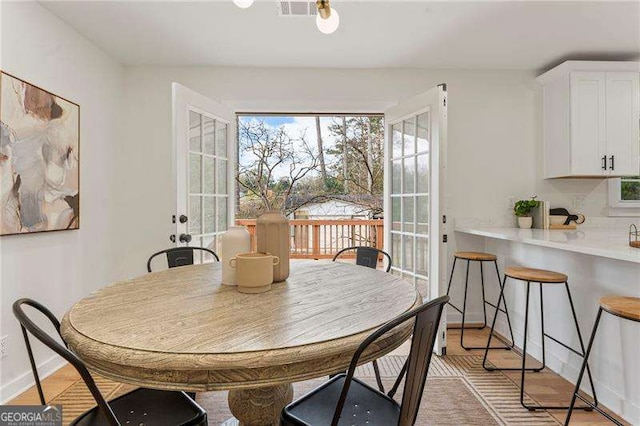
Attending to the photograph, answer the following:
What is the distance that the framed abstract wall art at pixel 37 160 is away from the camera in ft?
6.54

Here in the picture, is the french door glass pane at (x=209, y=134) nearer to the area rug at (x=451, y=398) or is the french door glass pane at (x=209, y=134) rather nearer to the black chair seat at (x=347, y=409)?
the area rug at (x=451, y=398)

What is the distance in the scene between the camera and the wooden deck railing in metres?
5.76

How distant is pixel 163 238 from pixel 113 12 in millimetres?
1805

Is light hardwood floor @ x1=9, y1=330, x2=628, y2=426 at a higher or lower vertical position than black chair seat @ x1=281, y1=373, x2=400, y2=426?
lower

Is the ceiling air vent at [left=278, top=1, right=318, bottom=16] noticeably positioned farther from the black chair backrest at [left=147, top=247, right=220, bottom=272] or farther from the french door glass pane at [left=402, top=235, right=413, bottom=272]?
the french door glass pane at [left=402, top=235, right=413, bottom=272]

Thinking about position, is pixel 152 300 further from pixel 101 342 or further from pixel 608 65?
pixel 608 65

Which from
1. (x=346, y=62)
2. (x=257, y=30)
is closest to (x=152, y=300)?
(x=257, y=30)

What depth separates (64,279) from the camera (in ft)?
8.15

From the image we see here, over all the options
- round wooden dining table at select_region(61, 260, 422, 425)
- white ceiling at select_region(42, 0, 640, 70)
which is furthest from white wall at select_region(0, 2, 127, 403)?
round wooden dining table at select_region(61, 260, 422, 425)

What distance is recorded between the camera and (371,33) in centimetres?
260

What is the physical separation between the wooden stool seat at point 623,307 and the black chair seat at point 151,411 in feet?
5.36

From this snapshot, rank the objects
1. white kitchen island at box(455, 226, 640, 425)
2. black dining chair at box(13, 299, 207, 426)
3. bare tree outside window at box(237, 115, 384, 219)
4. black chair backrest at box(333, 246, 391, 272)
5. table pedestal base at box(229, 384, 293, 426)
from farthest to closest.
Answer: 1. bare tree outside window at box(237, 115, 384, 219)
2. black chair backrest at box(333, 246, 391, 272)
3. white kitchen island at box(455, 226, 640, 425)
4. table pedestal base at box(229, 384, 293, 426)
5. black dining chair at box(13, 299, 207, 426)

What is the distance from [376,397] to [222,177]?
2.47m

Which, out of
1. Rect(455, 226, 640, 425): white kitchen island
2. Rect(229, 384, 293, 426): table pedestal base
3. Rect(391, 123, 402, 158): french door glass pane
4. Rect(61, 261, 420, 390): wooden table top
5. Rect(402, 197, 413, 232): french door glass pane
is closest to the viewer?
Rect(61, 261, 420, 390): wooden table top
